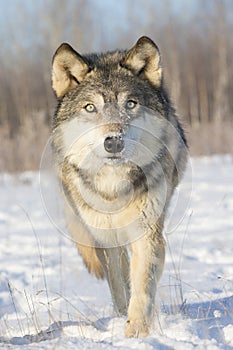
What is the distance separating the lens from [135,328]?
11.5 feet

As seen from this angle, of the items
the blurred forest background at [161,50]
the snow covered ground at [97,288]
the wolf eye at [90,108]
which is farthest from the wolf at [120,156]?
the blurred forest background at [161,50]

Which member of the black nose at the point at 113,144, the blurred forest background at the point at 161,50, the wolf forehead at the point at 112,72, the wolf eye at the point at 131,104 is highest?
the blurred forest background at the point at 161,50

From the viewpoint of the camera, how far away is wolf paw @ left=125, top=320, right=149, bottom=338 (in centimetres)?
347

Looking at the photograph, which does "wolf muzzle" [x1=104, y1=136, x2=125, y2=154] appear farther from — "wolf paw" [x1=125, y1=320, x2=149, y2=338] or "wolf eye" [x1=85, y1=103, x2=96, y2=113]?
"wolf paw" [x1=125, y1=320, x2=149, y2=338]

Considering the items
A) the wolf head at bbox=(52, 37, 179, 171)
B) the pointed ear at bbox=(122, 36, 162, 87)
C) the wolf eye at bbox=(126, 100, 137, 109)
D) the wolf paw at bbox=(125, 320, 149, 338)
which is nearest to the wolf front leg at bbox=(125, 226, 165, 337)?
the wolf paw at bbox=(125, 320, 149, 338)

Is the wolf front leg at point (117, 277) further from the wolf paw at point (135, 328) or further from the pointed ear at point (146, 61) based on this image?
the pointed ear at point (146, 61)

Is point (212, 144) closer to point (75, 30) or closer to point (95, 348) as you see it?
point (75, 30)

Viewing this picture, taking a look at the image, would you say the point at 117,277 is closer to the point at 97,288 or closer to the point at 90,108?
the point at 97,288

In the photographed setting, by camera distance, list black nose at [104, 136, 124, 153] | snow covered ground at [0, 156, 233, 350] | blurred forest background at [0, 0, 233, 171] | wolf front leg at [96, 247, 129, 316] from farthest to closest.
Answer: blurred forest background at [0, 0, 233, 171] → wolf front leg at [96, 247, 129, 316] → black nose at [104, 136, 124, 153] → snow covered ground at [0, 156, 233, 350]

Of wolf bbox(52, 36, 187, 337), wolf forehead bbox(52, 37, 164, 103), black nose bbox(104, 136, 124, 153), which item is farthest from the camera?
wolf forehead bbox(52, 37, 164, 103)

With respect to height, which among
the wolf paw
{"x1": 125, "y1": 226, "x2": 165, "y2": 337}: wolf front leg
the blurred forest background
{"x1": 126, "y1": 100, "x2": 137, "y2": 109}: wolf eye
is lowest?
the wolf paw

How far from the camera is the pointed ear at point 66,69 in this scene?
4.09 m

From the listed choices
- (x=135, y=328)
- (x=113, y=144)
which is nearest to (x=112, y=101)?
(x=113, y=144)

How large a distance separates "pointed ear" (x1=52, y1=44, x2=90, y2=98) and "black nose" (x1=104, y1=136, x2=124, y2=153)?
764mm
